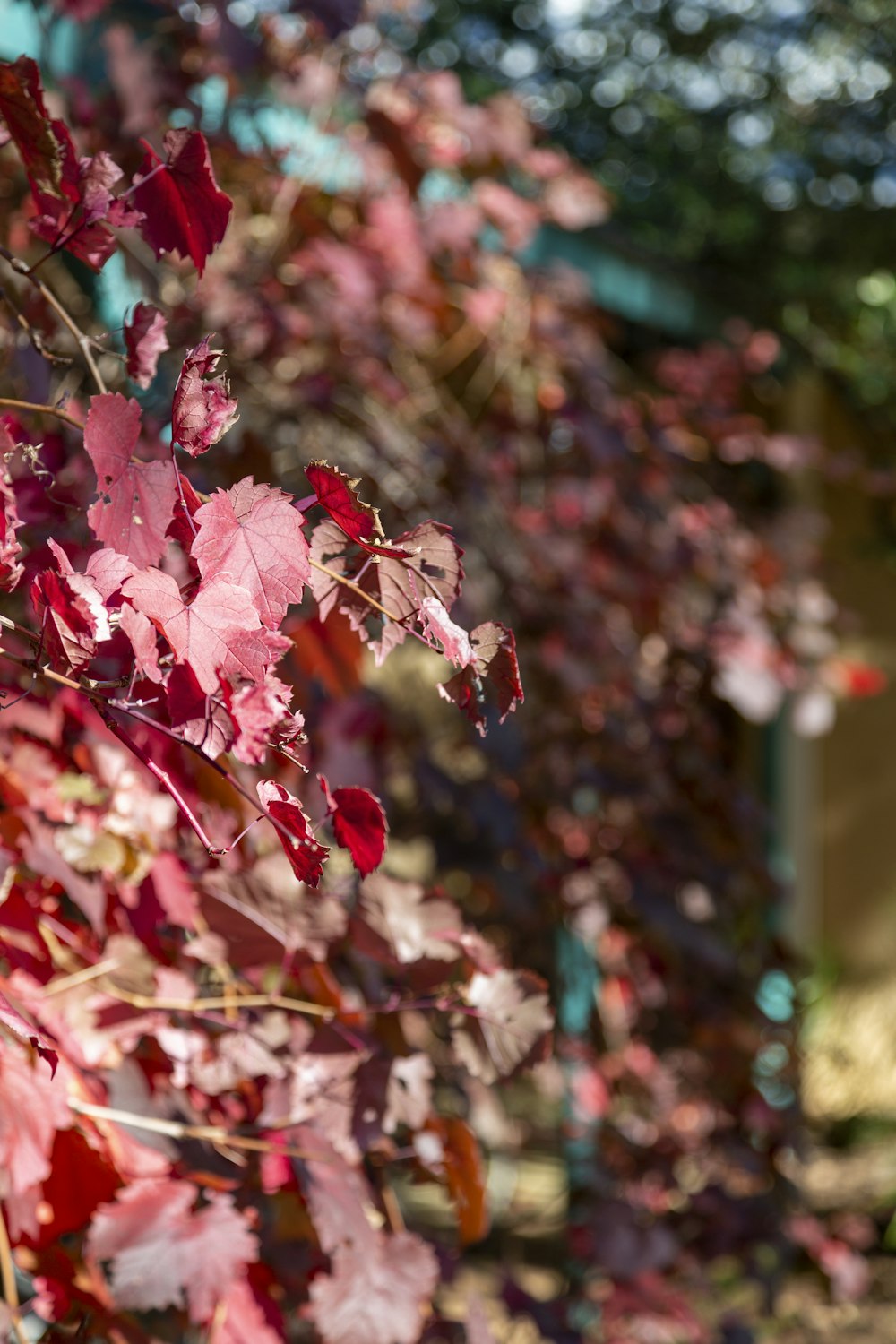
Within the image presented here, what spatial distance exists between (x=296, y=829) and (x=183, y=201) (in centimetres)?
38

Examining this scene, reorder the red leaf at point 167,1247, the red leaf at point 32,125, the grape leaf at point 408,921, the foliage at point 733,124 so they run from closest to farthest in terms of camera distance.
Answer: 1. the red leaf at point 32,125
2. the red leaf at point 167,1247
3. the grape leaf at point 408,921
4. the foliage at point 733,124

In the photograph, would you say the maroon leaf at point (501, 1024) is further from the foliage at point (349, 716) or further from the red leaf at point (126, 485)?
the red leaf at point (126, 485)

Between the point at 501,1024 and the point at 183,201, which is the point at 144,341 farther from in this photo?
the point at 501,1024

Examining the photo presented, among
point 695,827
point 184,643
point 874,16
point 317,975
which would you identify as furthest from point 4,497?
point 874,16

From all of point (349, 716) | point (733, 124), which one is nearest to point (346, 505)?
point (349, 716)

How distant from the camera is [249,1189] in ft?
3.30

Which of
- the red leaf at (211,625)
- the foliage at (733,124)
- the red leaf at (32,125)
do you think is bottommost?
the foliage at (733,124)

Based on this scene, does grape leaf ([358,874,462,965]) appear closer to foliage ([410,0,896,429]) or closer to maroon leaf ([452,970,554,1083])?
maroon leaf ([452,970,554,1083])

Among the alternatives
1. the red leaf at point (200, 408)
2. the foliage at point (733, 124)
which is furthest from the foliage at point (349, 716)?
the foliage at point (733, 124)

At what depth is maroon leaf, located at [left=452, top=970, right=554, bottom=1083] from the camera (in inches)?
36.7

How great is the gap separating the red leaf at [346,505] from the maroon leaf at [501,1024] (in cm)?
44

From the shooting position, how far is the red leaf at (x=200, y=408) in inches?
23.2

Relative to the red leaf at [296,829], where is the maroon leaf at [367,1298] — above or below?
below

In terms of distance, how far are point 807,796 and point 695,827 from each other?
2.95 meters
